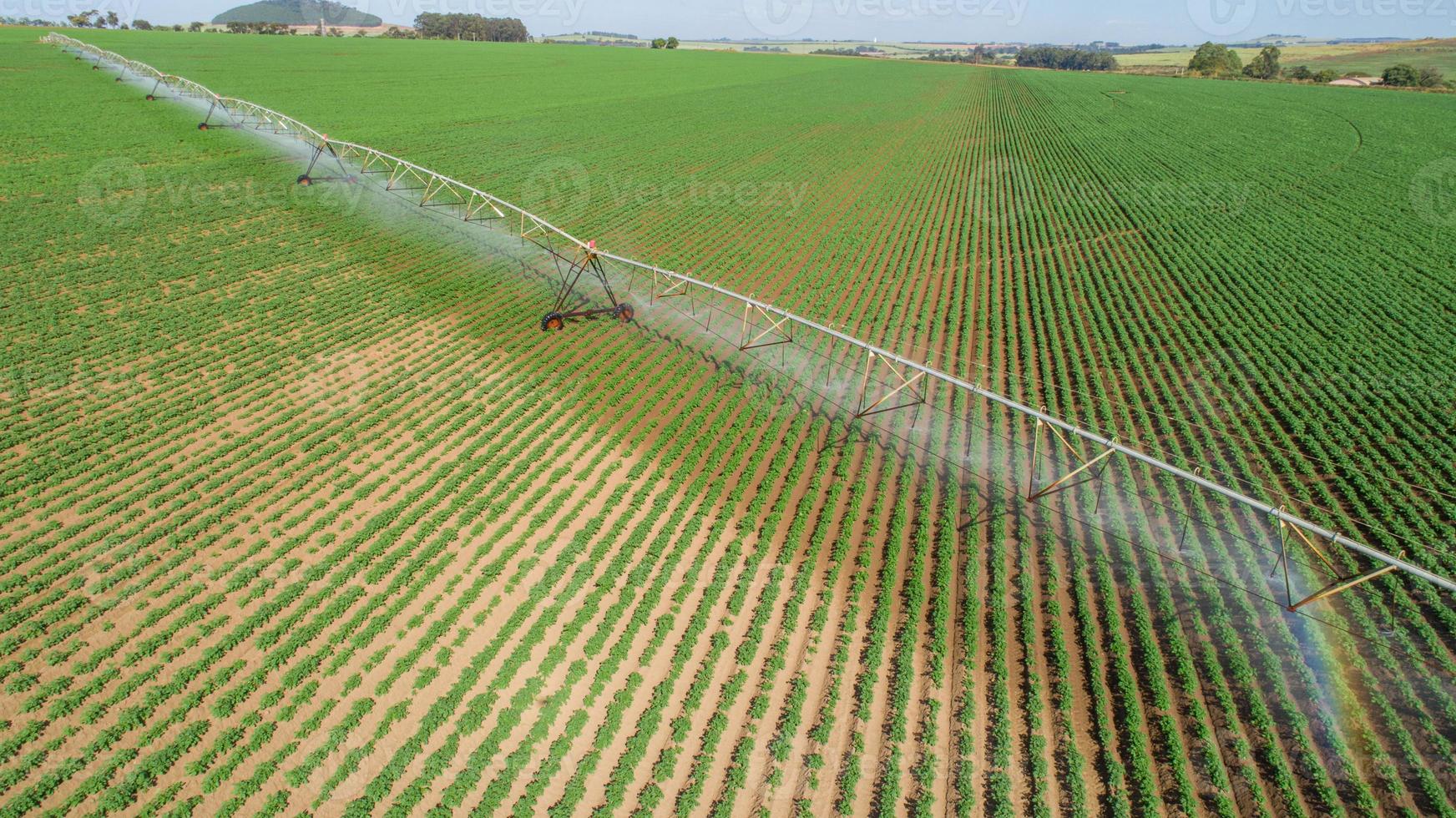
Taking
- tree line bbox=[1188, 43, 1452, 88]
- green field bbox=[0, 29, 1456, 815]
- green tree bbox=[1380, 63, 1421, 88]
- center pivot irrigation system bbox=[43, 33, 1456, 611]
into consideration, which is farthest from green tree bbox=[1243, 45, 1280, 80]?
center pivot irrigation system bbox=[43, 33, 1456, 611]

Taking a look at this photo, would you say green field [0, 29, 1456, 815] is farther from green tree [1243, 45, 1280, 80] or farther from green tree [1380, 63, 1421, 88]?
green tree [1243, 45, 1280, 80]

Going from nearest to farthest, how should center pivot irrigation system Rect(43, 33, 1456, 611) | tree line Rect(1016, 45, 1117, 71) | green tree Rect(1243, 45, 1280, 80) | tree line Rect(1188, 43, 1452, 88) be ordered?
center pivot irrigation system Rect(43, 33, 1456, 611), tree line Rect(1188, 43, 1452, 88), green tree Rect(1243, 45, 1280, 80), tree line Rect(1016, 45, 1117, 71)

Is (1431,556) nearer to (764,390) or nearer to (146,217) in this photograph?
(764,390)

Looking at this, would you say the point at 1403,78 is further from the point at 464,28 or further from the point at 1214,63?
the point at 464,28

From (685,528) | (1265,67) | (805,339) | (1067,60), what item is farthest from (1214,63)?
(685,528)

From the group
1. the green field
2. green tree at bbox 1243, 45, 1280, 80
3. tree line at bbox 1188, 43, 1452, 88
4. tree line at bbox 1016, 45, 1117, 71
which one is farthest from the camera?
tree line at bbox 1016, 45, 1117, 71
